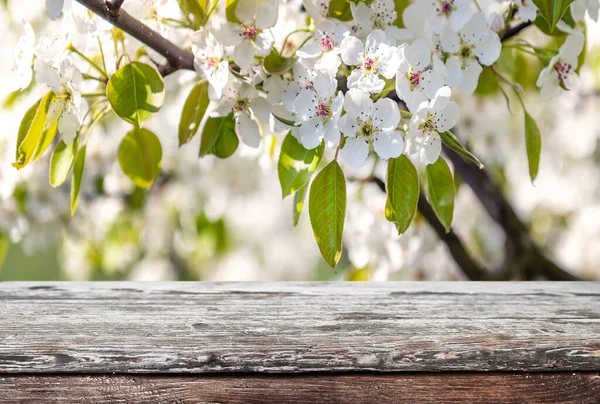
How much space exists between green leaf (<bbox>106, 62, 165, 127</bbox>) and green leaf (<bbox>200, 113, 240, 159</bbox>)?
8 centimetres

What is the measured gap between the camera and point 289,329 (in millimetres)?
614

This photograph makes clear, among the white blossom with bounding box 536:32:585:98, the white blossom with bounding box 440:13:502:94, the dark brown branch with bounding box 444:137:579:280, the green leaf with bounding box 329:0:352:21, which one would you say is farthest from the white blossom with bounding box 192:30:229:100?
the dark brown branch with bounding box 444:137:579:280

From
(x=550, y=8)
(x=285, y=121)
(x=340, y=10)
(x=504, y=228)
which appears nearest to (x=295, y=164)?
(x=285, y=121)

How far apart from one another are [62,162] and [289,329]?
30 centimetres

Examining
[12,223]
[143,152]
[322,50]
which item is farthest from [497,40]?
[12,223]

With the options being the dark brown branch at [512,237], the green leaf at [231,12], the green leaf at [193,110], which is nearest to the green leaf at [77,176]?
the green leaf at [193,110]

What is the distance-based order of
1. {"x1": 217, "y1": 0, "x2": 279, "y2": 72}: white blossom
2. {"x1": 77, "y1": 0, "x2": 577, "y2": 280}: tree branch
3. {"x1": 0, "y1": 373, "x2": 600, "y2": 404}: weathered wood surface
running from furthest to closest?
{"x1": 77, "y1": 0, "x2": 577, "y2": 280}: tree branch < {"x1": 217, "y1": 0, "x2": 279, "y2": 72}: white blossom < {"x1": 0, "y1": 373, "x2": 600, "y2": 404}: weathered wood surface

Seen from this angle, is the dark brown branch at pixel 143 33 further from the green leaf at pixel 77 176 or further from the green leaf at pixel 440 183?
the green leaf at pixel 440 183

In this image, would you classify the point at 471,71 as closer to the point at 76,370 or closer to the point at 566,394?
the point at 566,394

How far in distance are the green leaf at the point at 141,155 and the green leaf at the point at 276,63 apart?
19 centimetres

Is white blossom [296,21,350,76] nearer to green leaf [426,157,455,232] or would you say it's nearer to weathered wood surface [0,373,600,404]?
green leaf [426,157,455,232]

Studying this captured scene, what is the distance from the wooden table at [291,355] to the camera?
0.56m

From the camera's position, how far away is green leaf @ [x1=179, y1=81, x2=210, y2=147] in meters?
0.73

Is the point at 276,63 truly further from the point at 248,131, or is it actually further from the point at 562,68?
the point at 562,68
